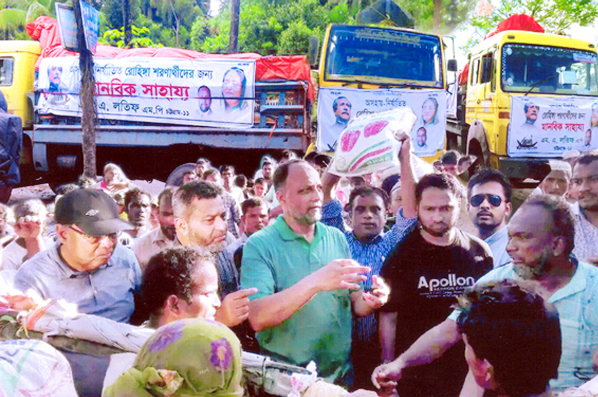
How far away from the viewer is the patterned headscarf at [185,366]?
4.07 feet

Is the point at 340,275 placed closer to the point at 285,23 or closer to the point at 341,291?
the point at 341,291

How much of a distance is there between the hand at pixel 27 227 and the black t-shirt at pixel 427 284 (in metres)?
2.40

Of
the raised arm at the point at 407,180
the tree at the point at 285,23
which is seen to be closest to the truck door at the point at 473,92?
the raised arm at the point at 407,180

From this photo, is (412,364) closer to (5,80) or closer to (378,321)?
(378,321)

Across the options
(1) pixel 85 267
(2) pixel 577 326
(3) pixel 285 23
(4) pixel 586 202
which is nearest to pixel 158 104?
(1) pixel 85 267

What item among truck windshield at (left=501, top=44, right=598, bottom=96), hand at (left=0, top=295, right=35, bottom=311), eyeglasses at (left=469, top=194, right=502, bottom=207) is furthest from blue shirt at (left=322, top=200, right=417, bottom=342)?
truck windshield at (left=501, top=44, right=598, bottom=96)

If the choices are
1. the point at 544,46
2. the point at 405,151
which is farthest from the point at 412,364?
the point at 544,46

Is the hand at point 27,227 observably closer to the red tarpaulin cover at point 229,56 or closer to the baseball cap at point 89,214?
the baseball cap at point 89,214

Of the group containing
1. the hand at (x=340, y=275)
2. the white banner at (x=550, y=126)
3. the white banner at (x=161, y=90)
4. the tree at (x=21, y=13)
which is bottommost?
the hand at (x=340, y=275)

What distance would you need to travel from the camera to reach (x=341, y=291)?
100 inches

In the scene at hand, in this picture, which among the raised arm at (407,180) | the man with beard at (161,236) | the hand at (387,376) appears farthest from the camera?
the man with beard at (161,236)

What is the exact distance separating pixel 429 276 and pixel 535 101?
269 inches

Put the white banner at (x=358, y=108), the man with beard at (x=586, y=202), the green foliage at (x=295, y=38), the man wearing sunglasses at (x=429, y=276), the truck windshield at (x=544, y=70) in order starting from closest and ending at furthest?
1. the man wearing sunglasses at (x=429, y=276)
2. the man with beard at (x=586, y=202)
3. the white banner at (x=358, y=108)
4. the truck windshield at (x=544, y=70)
5. the green foliage at (x=295, y=38)

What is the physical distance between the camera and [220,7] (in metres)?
30.1
